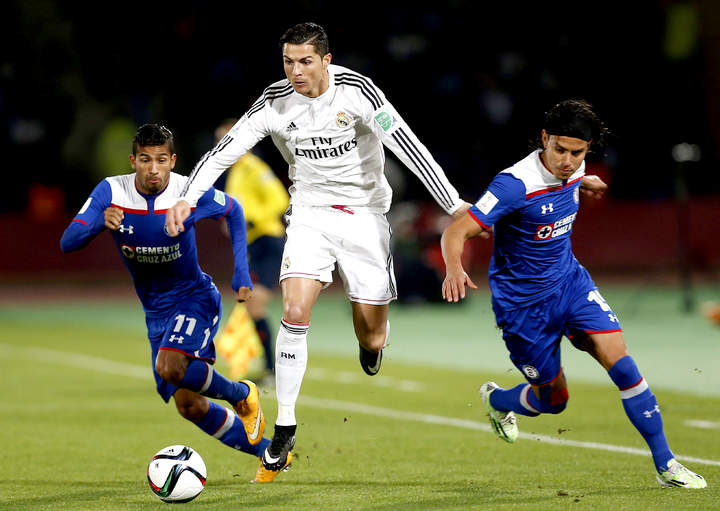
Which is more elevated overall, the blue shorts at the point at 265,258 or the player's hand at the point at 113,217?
the player's hand at the point at 113,217

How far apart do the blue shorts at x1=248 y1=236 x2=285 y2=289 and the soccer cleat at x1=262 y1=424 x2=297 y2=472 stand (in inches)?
188

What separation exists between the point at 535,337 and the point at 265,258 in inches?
A: 199

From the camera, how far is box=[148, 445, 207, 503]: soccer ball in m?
6.03

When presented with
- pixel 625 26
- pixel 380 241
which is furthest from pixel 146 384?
pixel 625 26

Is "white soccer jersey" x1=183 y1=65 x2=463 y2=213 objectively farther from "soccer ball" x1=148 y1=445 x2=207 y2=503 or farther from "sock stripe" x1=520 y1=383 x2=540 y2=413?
"soccer ball" x1=148 y1=445 x2=207 y2=503

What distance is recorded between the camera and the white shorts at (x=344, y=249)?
689 centimetres

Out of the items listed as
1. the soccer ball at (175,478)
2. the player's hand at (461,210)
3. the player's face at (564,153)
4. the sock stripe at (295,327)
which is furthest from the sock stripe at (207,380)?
the player's face at (564,153)

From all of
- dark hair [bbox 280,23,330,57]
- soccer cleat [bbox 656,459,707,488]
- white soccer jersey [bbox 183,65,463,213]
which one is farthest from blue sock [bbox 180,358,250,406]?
soccer cleat [bbox 656,459,707,488]

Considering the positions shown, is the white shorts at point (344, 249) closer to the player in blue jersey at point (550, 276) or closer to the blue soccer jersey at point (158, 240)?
the blue soccer jersey at point (158, 240)

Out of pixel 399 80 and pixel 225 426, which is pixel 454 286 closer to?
pixel 225 426

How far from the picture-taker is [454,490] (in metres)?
6.36

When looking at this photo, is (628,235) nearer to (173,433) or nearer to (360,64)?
(360,64)

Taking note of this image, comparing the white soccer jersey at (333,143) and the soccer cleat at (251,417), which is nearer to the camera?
the white soccer jersey at (333,143)

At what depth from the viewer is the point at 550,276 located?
6582mm
